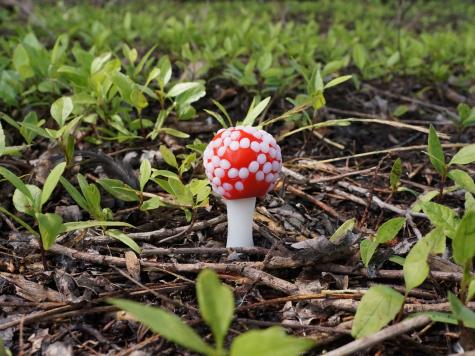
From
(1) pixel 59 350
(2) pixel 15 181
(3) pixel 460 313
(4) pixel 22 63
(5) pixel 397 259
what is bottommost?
(1) pixel 59 350

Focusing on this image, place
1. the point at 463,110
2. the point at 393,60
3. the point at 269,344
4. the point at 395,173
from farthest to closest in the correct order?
the point at 393,60 → the point at 463,110 → the point at 395,173 → the point at 269,344

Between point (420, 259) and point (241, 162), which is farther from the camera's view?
point (241, 162)

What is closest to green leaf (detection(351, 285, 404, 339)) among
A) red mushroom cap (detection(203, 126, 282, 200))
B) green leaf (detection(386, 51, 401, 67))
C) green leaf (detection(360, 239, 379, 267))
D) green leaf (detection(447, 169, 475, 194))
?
green leaf (detection(360, 239, 379, 267))

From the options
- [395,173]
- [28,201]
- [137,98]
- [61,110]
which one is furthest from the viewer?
[137,98]

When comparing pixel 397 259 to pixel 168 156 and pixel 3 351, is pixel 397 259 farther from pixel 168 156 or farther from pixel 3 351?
pixel 3 351

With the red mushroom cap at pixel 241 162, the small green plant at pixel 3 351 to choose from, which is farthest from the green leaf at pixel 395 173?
the small green plant at pixel 3 351

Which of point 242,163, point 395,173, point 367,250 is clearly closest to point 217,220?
point 242,163

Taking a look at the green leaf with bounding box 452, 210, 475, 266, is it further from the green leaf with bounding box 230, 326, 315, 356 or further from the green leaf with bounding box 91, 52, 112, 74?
the green leaf with bounding box 91, 52, 112, 74

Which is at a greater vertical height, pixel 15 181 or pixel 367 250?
pixel 15 181
